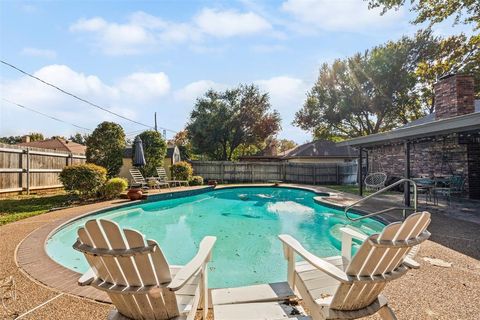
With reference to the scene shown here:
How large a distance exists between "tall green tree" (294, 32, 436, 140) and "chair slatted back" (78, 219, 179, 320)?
75.1 feet

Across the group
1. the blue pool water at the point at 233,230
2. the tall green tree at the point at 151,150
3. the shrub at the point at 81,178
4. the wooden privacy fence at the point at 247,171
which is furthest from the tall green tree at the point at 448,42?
the shrub at the point at 81,178

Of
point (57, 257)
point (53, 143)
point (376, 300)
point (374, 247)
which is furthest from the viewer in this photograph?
point (53, 143)

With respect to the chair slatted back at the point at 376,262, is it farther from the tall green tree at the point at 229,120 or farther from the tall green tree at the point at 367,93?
the tall green tree at the point at 367,93

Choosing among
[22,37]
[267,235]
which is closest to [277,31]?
[267,235]

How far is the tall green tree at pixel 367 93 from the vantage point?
2008cm

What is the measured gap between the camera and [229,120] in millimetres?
22812

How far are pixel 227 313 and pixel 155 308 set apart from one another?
0.83 meters

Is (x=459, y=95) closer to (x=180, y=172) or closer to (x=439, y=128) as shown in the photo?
(x=439, y=128)

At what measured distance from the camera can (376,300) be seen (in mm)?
1954

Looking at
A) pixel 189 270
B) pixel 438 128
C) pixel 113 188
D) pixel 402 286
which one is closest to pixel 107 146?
pixel 113 188

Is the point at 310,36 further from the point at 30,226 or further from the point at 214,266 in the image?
the point at 30,226

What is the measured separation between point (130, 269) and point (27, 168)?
11.7 m

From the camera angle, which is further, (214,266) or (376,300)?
(214,266)

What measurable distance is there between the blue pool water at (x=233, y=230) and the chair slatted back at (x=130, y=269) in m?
2.34
